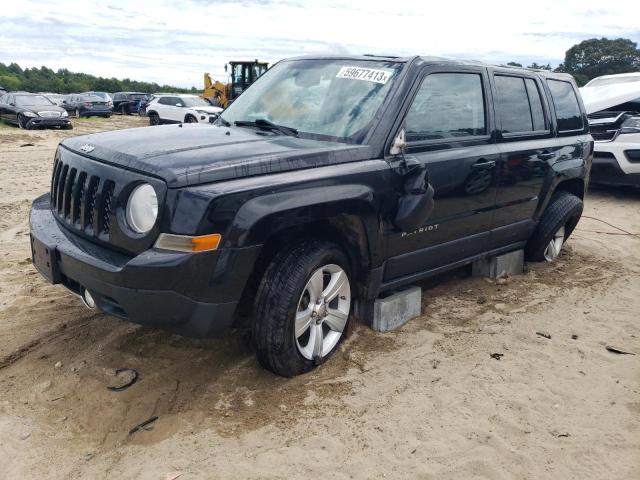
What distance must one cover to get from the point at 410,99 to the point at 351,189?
84 cm

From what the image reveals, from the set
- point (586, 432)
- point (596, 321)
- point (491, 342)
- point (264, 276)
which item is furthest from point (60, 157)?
point (596, 321)

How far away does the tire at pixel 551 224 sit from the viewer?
5445 mm

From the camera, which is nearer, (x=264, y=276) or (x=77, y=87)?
(x=264, y=276)

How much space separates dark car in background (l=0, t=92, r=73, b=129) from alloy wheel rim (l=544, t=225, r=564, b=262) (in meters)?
17.7

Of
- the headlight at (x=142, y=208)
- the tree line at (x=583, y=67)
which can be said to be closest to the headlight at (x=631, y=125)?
the headlight at (x=142, y=208)

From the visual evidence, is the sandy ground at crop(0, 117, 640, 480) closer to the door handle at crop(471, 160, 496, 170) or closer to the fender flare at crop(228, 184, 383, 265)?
the fender flare at crop(228, 184, 383, 265)

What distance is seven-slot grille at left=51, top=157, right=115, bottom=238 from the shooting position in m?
3.07

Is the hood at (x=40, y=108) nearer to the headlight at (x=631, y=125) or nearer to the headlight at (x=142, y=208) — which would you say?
the headlight at (x=631, y=125)

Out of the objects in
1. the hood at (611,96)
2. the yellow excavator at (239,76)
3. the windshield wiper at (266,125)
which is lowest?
the windshield wiper at (266,125)

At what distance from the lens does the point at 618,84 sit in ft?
37.4

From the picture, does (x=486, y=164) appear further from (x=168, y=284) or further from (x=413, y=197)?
(x=168, y=284)

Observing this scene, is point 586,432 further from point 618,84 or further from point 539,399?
point 618,84

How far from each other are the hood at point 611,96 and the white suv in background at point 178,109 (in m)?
13.5

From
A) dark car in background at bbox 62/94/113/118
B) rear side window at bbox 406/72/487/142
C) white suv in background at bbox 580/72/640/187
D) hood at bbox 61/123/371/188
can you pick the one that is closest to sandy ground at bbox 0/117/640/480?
hood at bbox 61/123/371/188
